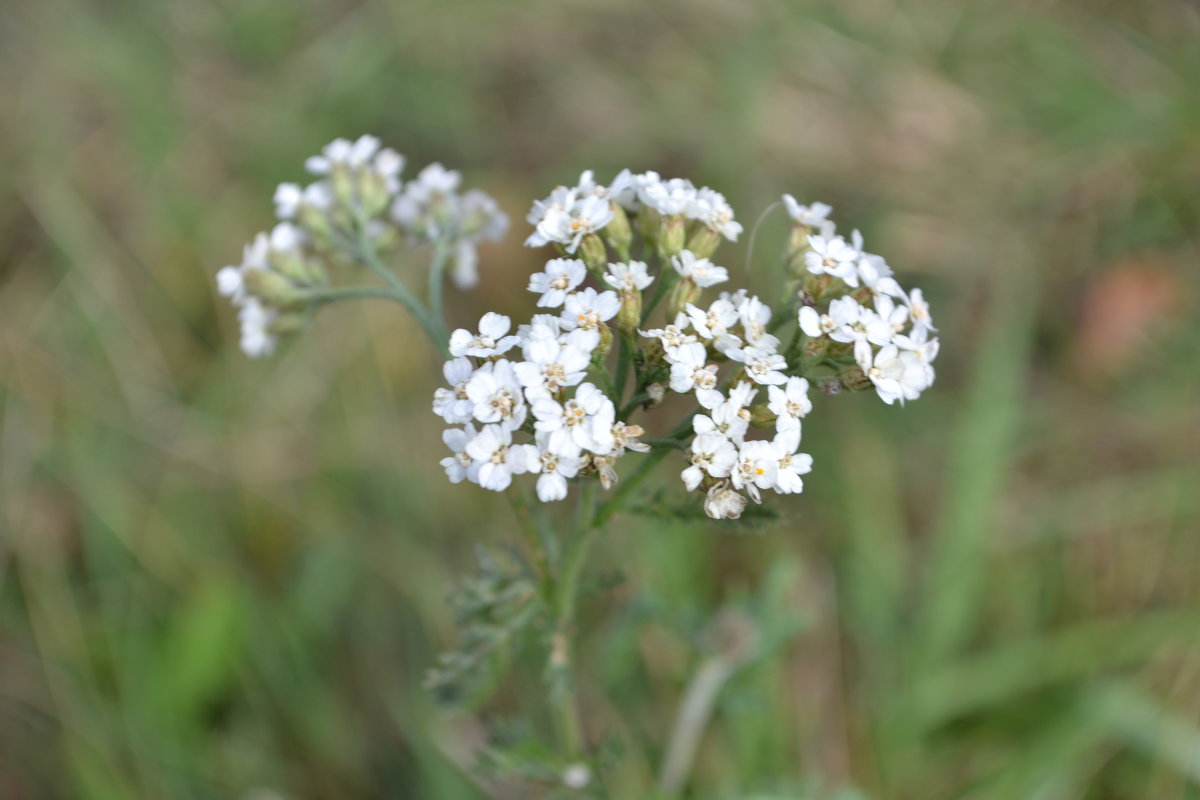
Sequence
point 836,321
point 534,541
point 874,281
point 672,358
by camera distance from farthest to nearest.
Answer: point 534,541 < point 874,281 < point 836,321 < point 672,358

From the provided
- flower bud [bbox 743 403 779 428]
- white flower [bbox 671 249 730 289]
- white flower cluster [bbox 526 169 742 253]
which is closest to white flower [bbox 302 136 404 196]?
white flower cluster [bbox 526 169 742 253]

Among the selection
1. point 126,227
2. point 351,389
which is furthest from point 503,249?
point 126,227

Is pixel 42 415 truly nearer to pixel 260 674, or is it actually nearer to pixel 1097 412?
pixel 260 674

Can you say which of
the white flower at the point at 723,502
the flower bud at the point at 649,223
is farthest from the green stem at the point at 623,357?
the flower bud at the point at 649,223

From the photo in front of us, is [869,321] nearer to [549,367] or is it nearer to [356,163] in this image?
[549,367]

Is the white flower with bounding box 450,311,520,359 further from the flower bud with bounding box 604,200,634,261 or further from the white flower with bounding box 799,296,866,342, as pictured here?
the white flower with bounding box 799,296,866,342

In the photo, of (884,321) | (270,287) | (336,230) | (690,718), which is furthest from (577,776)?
(336,230)
